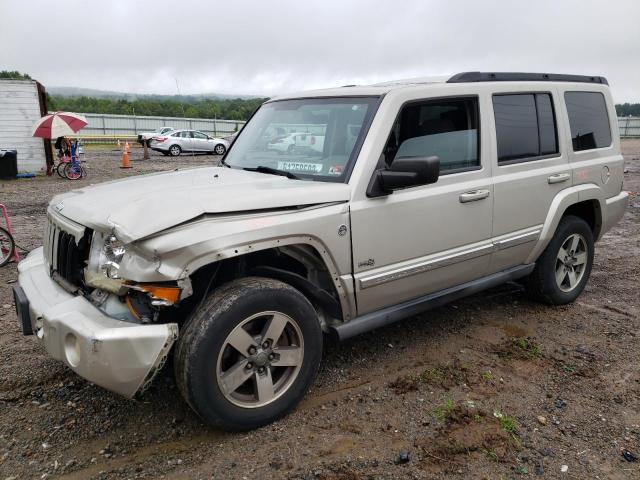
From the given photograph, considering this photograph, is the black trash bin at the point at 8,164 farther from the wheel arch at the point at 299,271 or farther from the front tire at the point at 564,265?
the front tire at the point at 564,265

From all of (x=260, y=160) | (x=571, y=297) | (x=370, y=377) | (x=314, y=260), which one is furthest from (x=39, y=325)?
(x=571, y=297)

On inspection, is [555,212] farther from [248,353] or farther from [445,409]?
[248,353]

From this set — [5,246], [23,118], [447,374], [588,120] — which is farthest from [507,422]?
[23,118]

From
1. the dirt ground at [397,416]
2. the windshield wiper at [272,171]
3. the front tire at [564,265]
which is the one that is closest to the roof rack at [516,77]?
the front tire at [564,265]

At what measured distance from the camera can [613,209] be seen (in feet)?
17.2

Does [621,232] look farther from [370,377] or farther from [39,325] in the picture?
[39,325]

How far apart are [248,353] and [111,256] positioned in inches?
35.8

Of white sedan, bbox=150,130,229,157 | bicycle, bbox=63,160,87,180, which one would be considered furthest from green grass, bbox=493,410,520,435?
white sedan, bbox=150,130,229,157

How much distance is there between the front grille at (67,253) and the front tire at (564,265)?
374 cm

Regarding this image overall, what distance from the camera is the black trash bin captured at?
15.7 metres

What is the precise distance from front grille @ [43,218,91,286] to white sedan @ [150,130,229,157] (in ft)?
81.0

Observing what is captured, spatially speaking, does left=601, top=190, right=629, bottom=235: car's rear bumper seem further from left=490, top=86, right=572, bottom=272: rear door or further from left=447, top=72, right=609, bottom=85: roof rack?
left=447, top=72, right=609, bottom=85: roof rack

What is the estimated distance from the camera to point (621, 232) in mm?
8312

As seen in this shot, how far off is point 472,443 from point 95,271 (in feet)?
7.49
